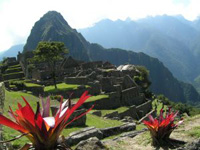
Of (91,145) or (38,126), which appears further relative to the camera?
(91,145)

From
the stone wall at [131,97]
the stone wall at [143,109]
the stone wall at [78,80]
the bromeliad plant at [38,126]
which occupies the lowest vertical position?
the stone wall at [143,109]

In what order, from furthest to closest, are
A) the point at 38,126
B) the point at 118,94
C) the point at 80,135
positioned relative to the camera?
the point at 118,94 → the point at 80,135 → the point at 38,126

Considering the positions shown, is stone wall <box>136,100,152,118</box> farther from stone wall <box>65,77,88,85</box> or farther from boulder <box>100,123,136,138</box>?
boulder <box>100,123,136,138</box>

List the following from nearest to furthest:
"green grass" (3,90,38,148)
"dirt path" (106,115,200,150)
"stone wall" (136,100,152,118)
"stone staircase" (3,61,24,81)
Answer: "dirt path" (106,115,200,150) → "green grass" (3,90,38,148) → "stone wall" (136,100,152,118) → "stone staircase" (3,61,24,81)

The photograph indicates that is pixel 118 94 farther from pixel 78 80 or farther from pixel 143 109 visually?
pixel 78 80

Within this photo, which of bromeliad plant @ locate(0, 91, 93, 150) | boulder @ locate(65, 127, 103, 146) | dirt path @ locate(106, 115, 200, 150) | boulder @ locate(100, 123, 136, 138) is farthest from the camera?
boulder @ locate(100, 123, 136, 138)

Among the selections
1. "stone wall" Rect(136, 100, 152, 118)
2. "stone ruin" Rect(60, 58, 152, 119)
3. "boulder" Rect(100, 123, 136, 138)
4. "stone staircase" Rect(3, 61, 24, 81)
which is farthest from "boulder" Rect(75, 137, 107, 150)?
"stone staircase" Rect(3, 61, 24, 81)

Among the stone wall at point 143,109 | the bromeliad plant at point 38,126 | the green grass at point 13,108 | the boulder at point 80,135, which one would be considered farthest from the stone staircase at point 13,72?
the bromeliad plant at point 38,126

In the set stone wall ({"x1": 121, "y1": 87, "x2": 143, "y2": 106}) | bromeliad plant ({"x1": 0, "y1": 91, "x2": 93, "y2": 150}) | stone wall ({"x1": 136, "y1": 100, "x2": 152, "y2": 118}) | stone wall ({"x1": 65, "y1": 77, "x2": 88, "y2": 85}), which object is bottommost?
stone wall ({"x1": 136, "y1": 100, "x2": 152, "y2": 118})

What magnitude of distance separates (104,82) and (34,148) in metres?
32.5

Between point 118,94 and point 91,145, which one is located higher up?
point 118,94

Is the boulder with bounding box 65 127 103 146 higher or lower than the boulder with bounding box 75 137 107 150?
lower

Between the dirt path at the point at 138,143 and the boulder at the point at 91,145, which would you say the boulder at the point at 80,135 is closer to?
the dirt path at the point at 138,143

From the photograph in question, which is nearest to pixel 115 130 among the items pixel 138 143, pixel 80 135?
pixel 80 135
